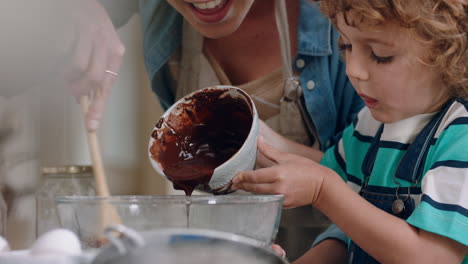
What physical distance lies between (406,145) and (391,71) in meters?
0.15

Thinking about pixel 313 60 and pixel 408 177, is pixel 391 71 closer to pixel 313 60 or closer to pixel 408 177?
pixel 408 177

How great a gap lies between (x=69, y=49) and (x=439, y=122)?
23.9 inches

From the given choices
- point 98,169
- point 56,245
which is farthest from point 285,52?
point 56,245

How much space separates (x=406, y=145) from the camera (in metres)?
0.98

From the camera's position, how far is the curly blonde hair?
0.86 metres

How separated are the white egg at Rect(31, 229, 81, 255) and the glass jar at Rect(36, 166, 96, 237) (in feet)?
0.78

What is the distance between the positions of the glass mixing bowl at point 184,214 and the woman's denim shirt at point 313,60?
26.2 inches

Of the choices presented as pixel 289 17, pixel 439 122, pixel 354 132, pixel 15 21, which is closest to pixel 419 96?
pixel 439 122

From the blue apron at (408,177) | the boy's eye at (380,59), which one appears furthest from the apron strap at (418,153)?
the boy's eye at (380,59)

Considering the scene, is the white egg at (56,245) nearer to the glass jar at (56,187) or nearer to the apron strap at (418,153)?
the glass jar at (56,187)

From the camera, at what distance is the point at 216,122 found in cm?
96

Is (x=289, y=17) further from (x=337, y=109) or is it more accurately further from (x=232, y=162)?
(x=232, y=162)

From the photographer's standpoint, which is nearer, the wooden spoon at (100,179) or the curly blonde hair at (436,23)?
the wooden spoon at (100,179)

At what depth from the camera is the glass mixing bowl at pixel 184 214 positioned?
64 centimetres
